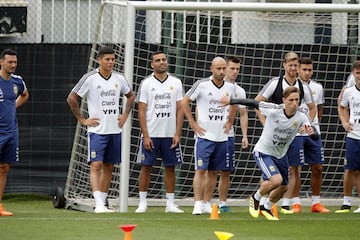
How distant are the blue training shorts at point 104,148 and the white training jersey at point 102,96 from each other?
0.07 meters

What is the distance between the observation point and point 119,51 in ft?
52.2

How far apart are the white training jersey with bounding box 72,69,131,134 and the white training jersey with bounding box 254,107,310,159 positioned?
6.64ft

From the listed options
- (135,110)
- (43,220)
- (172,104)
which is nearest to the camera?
(43,220)

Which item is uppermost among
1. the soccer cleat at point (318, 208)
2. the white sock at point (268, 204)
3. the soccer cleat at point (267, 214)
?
the white sock at point (268, 204)

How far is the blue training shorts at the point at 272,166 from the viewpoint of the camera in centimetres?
1380

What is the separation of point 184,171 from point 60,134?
2072 millimetres

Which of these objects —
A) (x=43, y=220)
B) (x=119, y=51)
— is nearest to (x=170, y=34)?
(x=119, y=51)

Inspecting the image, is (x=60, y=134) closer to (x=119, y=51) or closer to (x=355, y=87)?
(x=119, y=51)

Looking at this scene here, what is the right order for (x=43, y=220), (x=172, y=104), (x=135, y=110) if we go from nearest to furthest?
1. (x=43, y=220)
2. (x=172, y=104)
3. (x=135, y=110)

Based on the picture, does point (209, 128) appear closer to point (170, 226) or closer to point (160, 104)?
point (160, 104)

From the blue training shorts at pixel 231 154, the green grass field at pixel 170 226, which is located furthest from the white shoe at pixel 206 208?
the blue training shorts at pixel 231 154

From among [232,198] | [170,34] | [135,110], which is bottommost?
[232,198]

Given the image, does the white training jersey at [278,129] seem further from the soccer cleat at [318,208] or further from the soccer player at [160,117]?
the soccer cleat at [318,208]

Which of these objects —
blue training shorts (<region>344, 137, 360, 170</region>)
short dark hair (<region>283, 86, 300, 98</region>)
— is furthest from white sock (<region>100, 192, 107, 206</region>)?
blue training shorts (<region>344, 137, 360, 170</region>)
